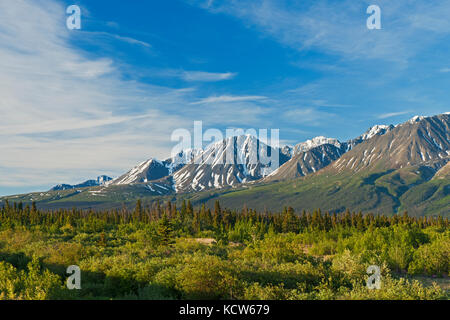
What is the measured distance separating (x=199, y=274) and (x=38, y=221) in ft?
461

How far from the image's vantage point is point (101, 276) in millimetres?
27031

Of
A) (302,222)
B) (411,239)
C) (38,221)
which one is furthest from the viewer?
(302,222)

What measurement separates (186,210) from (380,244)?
337 feet

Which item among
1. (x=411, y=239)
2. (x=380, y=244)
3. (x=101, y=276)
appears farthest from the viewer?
(x=411, y=239)
